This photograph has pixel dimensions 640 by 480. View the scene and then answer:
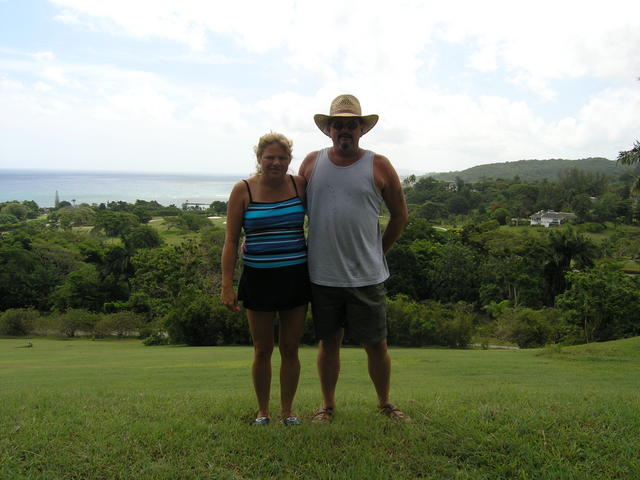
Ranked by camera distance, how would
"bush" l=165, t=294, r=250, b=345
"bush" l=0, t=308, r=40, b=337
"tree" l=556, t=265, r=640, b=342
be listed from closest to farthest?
"tree" l=556, t=265, r=640, b=342 < "bush" l=165, t=294, r=250, b=345 < "bush" l=0, t=308, r=40, b=337

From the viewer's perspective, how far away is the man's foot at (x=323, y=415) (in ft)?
13.1

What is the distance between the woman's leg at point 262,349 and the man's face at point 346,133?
4.41 feet

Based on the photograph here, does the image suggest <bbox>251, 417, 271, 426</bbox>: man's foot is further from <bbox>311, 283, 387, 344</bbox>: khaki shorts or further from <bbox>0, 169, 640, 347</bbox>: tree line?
<bbox>0, 169, 640, 347</bbox>: tree line

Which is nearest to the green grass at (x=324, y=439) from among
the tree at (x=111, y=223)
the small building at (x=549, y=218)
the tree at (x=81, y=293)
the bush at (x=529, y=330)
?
the bush at (x=529, y=330)

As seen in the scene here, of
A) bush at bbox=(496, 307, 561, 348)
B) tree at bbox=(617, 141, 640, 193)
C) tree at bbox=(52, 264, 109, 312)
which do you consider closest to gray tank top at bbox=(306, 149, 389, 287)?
tree at bbox=(617, 141, 640, 193)

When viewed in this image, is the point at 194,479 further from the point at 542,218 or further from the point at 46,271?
the point at 542,218

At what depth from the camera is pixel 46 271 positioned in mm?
44500

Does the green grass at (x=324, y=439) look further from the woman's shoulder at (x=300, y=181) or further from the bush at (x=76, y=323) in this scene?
the bush at (x=76, y=323)

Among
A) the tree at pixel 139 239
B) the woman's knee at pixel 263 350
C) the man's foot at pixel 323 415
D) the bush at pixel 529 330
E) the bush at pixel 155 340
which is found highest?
the woman's knee at pixel 263 350

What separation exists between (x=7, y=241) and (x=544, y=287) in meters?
47.4

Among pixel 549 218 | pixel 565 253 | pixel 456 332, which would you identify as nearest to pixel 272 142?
pixel 456 332

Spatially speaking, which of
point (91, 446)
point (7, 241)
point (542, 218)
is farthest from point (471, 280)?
point (542, 218)

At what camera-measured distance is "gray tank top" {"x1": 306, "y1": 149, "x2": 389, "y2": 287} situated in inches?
143

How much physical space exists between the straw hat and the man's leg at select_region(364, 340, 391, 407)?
1700mm
